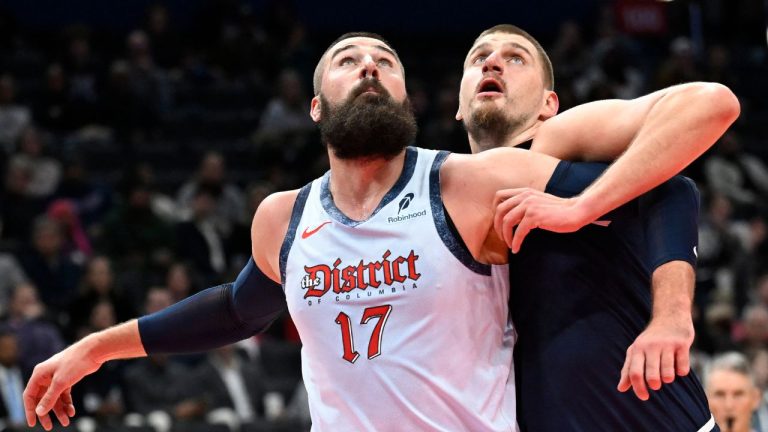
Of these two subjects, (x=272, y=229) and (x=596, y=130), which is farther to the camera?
(x=272, y=229)

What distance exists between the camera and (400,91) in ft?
14.5

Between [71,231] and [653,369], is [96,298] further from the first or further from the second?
[653,369]

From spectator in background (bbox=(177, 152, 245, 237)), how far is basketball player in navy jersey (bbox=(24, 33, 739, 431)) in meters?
8.39

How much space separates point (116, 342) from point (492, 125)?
1.75 meters

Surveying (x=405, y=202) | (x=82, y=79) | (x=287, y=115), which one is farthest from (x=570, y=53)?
(x=405, y=202)

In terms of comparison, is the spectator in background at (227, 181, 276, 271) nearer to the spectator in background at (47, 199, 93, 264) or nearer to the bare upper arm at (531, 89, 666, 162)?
the spectator in background at (47, 199, 93, 264)

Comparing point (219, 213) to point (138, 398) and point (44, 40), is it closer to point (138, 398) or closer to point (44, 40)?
point (138, 398)

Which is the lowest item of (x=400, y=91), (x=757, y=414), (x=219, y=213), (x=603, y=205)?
(x=757, y=414)

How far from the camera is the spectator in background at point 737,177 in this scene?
14234 millimetres

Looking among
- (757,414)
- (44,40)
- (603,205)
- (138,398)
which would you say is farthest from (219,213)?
(603,205)

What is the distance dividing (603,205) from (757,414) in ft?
19.7

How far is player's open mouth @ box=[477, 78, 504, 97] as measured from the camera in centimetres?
447

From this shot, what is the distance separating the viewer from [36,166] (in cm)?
1268

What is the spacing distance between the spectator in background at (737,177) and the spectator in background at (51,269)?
741cm
